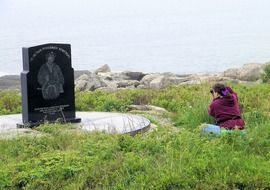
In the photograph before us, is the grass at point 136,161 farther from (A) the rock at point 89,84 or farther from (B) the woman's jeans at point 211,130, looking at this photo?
(A) the rock at point 89,84

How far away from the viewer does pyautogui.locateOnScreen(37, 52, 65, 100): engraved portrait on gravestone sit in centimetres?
1160

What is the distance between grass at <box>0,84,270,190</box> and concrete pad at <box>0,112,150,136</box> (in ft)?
3.00

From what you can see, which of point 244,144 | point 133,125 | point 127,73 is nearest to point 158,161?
point 244,144

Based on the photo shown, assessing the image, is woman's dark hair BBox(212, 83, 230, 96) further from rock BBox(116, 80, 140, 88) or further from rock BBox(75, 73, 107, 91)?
rock BBox(116, 80, 140, 88)

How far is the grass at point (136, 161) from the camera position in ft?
22.1

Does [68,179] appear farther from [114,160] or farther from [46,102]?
[46,102]

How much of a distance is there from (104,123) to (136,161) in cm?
444

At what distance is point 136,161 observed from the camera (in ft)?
24.1

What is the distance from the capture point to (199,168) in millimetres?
6918

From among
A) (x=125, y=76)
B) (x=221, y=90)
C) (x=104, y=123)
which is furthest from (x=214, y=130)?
(x=125, y=76)

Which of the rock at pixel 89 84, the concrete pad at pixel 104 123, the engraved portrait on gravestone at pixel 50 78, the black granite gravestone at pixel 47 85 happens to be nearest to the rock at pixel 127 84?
the rock at pixel 89 84

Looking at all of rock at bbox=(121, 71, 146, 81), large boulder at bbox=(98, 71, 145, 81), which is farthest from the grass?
rock at bbox=(121, 71, 146, 81)

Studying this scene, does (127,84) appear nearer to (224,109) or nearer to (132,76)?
(132,76)

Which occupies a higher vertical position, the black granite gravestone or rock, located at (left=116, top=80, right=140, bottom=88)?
the black granite gravestone
